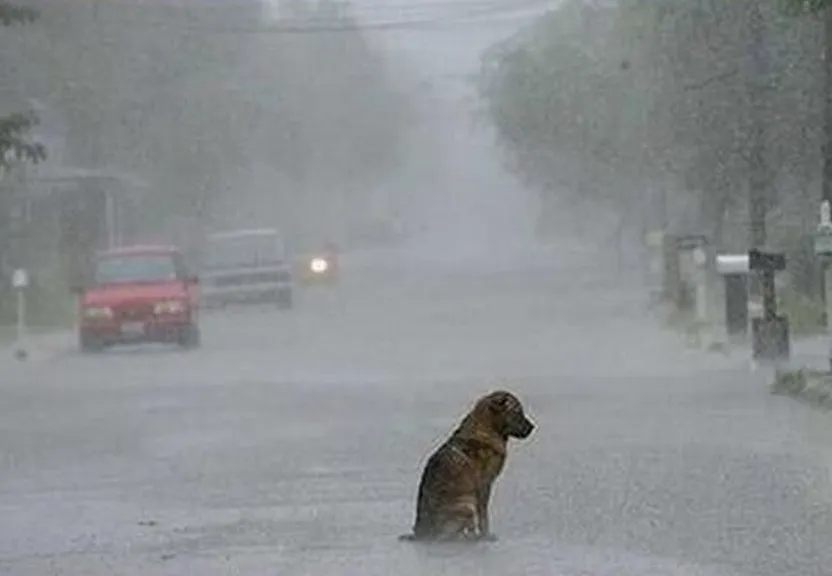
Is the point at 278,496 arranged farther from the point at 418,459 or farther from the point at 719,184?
the point at 719,184

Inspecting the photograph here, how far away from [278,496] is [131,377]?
52.8ft

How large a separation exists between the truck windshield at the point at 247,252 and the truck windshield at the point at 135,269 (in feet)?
39.5

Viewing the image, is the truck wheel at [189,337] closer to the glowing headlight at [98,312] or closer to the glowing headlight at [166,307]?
Result: the glowing headlight at [166,307]

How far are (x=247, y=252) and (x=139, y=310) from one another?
48.4 ft

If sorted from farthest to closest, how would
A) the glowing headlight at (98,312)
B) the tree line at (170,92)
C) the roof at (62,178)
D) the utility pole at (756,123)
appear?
the roof at (62,178) < the tree line at (170,92) < the glowing headlight at (98,312) < the utility pole at (756,123)

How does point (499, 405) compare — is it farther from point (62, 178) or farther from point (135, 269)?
point (62, 178)

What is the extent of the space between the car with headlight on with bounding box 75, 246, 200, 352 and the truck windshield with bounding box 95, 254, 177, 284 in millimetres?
15

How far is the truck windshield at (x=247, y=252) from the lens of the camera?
5450cm

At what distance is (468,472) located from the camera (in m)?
13.4

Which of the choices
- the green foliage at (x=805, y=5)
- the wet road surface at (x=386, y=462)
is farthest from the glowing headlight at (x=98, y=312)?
the green foliage at (x=805, y=5)

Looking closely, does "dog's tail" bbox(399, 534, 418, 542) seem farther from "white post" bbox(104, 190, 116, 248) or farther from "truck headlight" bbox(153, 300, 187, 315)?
"white post" bbox(104, 190, 116, 248)

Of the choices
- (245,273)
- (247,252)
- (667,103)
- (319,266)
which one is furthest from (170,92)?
(667,103)

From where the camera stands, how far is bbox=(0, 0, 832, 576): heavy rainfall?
15055mm

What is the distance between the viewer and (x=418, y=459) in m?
19.3
